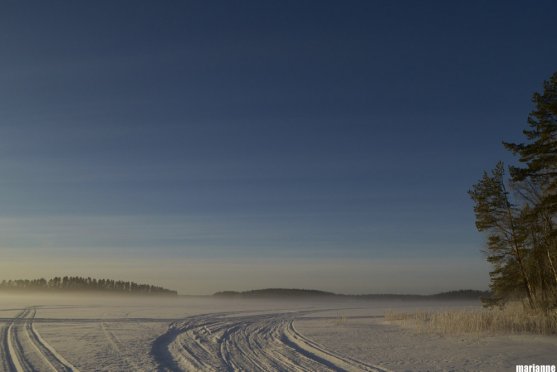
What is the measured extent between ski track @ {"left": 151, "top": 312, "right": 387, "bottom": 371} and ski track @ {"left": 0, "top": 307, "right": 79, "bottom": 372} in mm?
3314

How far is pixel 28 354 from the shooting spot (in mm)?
15891

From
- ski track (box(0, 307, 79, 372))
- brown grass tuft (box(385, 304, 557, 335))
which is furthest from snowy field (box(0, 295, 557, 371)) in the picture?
brown grass tuft (box(385, 304, 557, 335))

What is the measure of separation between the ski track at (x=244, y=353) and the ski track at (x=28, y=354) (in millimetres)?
3314

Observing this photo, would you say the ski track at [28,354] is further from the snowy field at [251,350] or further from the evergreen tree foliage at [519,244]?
the evergreen tree foliage at [519,244]

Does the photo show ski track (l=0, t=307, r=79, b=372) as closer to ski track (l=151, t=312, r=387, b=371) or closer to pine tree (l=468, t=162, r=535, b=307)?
ski track (l=151, t=312, r=387, b=371)

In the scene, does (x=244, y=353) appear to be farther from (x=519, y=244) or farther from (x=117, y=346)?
(x=519, y=244)

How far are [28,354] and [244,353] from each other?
7.91 meters

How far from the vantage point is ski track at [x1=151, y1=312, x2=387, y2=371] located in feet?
46.9

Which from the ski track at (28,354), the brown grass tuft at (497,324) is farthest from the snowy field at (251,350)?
the brown grass tuft at (497,324)

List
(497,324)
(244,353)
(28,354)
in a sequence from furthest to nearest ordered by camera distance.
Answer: (497,324) → (244,353) → (28,354)

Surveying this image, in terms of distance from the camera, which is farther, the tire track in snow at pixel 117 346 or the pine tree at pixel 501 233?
the pine tree at pixel 501 233

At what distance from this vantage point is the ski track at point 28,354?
44.6ft

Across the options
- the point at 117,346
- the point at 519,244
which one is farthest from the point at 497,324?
the point at 117,346

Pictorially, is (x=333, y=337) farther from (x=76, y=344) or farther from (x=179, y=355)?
(x=76, y=344)
